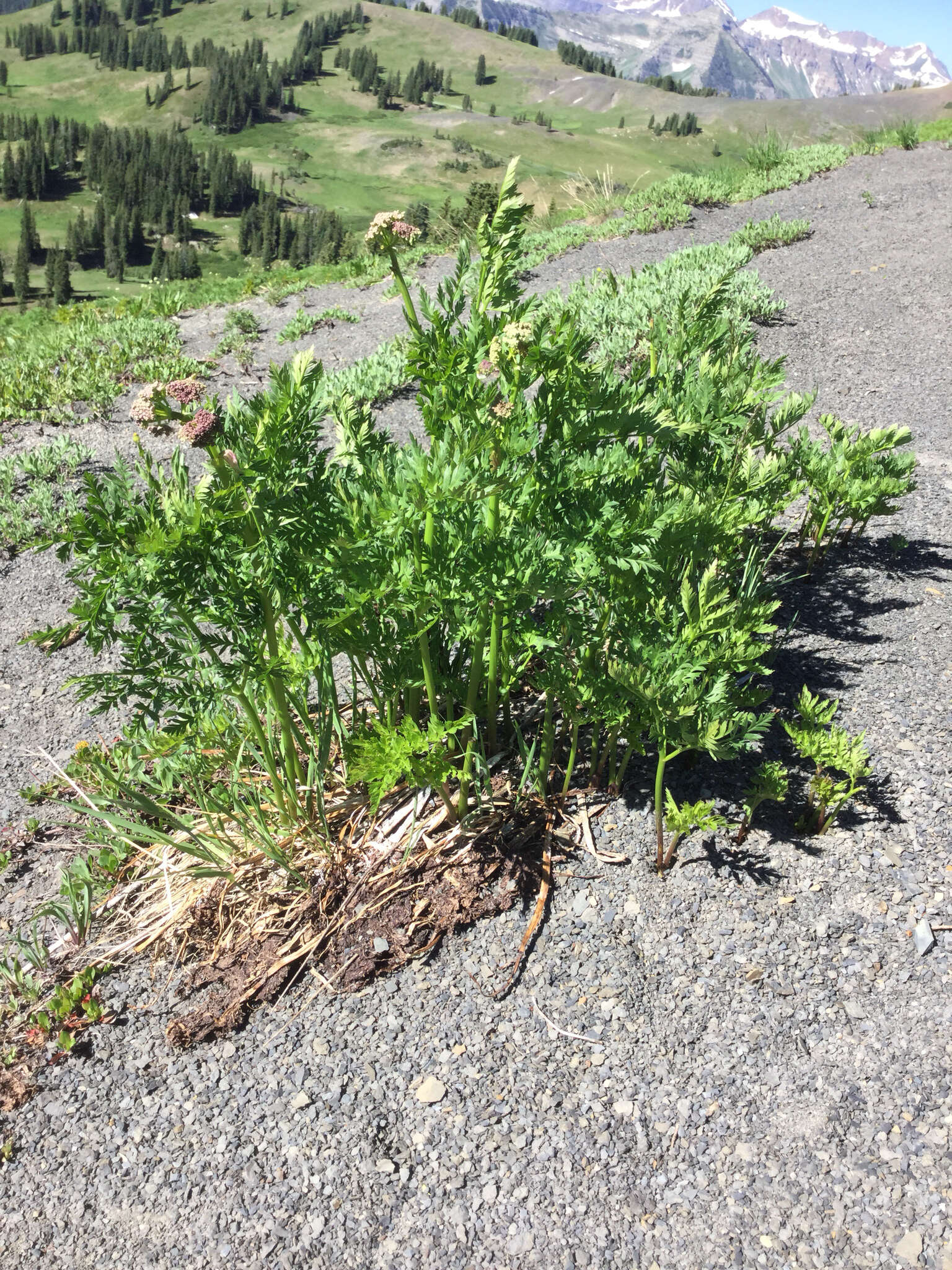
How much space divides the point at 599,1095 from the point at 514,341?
2.33 metres

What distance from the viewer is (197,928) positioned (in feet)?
10.7

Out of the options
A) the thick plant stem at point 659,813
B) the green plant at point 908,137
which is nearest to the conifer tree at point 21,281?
the green plant at point 908,137

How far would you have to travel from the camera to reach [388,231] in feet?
8.52

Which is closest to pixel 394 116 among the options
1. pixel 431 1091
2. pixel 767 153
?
pixel 767 153

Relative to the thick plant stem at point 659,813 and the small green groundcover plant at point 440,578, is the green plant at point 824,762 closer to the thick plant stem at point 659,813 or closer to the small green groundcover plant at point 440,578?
the small green groundcover plant at point 440,578

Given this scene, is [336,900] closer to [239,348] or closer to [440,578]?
[440,578]

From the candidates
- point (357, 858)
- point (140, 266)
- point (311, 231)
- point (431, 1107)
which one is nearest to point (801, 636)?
point (357, 858)

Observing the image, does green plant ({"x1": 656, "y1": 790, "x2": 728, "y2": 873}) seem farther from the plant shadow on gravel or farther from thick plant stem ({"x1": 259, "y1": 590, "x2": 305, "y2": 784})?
thick plant stem ({"x1": 259, "y1": 590, "x2": 305, "y2": 784})

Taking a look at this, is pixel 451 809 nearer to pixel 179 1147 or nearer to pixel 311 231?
pixel 179 1147

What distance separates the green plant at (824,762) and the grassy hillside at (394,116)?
99.0m

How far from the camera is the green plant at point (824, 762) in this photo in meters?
3.03

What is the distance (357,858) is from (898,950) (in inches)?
79.4

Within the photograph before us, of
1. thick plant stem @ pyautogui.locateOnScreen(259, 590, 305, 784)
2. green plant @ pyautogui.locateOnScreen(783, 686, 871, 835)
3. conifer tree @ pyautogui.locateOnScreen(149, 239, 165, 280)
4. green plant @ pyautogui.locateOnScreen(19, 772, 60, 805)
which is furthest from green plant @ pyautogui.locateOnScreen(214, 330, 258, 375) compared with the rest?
conifer tree @ pyautogui.locateOnScreen(149, 239, 165, 280)

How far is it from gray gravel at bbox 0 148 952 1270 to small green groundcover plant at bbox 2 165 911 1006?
0.29 meters
